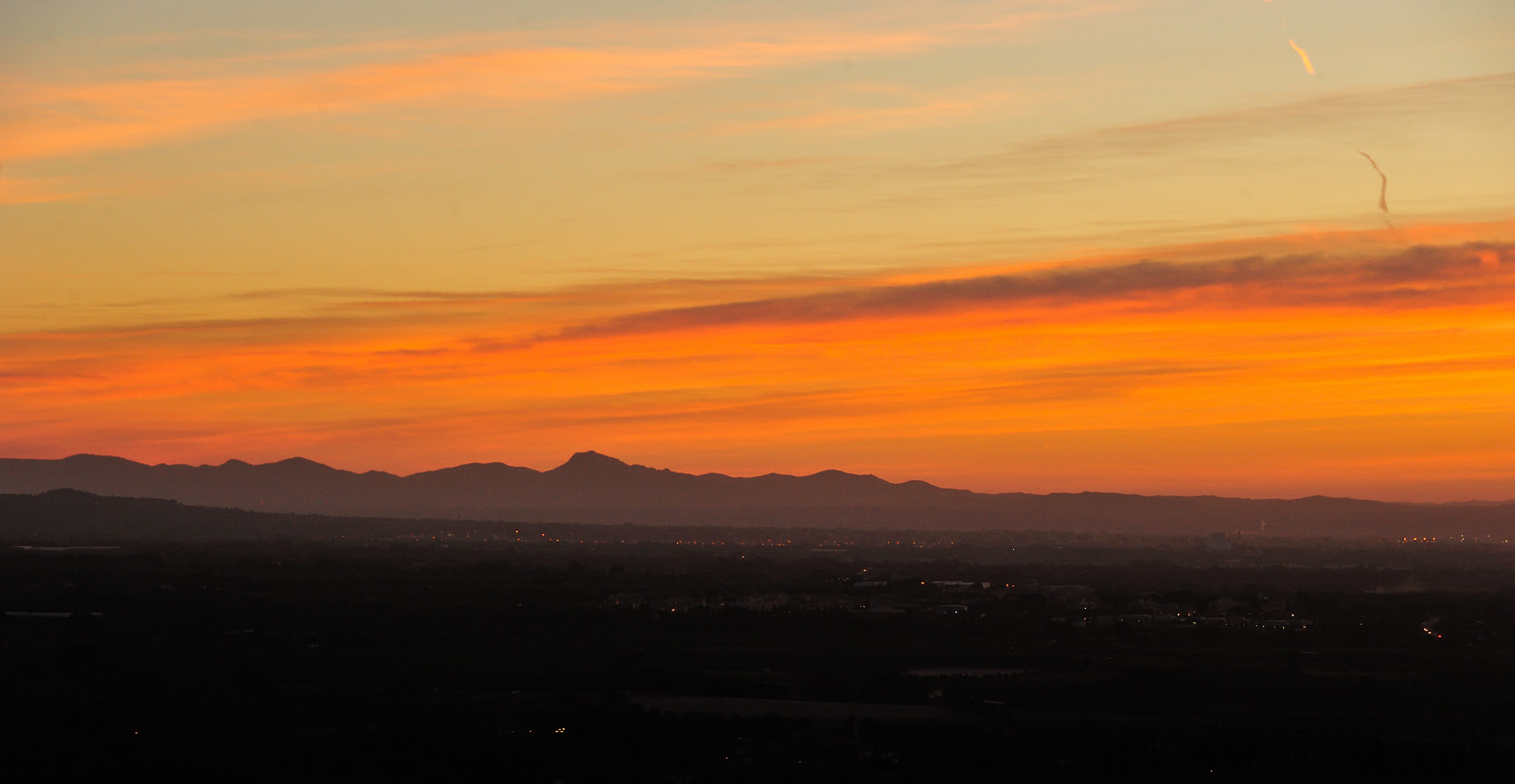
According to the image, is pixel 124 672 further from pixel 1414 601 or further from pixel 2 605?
pixel 1414 601

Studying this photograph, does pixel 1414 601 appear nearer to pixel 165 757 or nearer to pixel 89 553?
pixel 165 757

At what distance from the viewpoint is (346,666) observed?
213 feet

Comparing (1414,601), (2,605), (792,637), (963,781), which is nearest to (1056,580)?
(1414,601)

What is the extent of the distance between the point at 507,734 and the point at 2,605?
57.9 metres

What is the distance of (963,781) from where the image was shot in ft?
135

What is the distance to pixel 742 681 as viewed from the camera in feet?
202

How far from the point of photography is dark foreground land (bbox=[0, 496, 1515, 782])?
43.9 meters

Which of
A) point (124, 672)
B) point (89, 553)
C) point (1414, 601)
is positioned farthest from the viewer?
point (89, 553)

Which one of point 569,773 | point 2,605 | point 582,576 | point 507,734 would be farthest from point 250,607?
point 569,773

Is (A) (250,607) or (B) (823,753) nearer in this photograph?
(B) (823,753)

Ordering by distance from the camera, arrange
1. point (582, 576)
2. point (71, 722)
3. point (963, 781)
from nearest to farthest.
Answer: point (963, 781), point (71, 722), point (582, 576)

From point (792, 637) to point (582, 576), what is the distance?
56.1 m

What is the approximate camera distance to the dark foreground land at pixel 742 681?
144 ft

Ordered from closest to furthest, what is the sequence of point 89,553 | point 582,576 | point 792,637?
point 792,637, point 582,576, point 89,553
